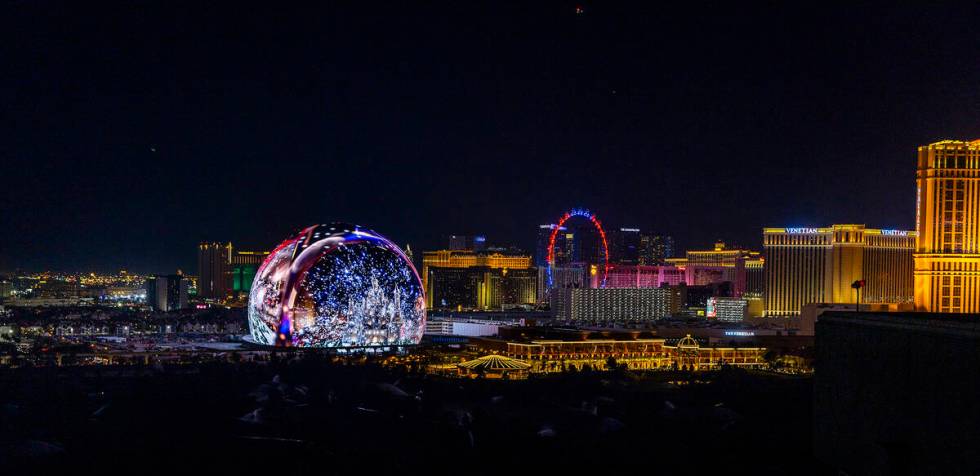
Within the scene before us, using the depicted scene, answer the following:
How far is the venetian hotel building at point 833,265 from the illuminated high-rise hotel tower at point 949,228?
2645cm

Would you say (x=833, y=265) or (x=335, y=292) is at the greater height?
(x=833, y=265)

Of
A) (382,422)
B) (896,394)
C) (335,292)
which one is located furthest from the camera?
(335,292)

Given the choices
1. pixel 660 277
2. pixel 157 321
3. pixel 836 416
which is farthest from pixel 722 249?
pixel 836 416

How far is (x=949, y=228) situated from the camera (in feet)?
156

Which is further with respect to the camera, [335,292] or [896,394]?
[335,292]

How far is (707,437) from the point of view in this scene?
1216 inches

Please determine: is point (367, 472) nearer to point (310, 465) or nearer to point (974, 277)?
point (310, 465)

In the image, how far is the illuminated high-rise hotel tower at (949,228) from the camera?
4672 centimetres

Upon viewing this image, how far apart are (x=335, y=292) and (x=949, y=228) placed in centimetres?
2452

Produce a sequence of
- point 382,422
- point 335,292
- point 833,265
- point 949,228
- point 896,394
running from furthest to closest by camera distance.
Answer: point 833,265 → point 949,228 → point 335,292 → point 382,422 → point 896,394

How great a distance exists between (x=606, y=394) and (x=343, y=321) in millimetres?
9506

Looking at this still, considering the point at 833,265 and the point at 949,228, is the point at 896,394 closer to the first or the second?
the point at 949,228

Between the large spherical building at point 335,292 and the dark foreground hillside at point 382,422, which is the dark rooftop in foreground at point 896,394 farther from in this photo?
the large spherical building at point 335,292

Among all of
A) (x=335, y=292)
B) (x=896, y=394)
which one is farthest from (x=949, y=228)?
(x=896, y=394)
